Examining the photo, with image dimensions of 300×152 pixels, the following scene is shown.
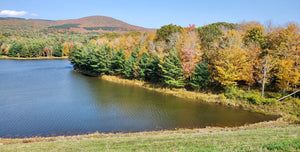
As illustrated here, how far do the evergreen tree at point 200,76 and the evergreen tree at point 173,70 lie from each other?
2.22 metres

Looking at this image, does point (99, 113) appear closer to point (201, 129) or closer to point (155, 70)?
point (201, 129)

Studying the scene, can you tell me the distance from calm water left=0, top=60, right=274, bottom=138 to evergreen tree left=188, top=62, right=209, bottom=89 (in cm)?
396

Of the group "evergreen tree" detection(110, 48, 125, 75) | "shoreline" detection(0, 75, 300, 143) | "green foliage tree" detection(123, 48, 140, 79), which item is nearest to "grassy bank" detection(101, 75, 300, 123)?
"shoreline" detection(0, 75, 300, 143)

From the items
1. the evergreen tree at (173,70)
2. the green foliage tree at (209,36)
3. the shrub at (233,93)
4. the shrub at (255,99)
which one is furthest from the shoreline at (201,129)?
the green foliage tree at (209,36)

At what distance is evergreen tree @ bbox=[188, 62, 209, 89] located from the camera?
30837mm

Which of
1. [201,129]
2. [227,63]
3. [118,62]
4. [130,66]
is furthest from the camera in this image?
[118,62]

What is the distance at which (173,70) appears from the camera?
32969mm

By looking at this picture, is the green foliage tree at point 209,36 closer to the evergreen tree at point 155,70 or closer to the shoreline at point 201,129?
the evergreen tree at point 155,70

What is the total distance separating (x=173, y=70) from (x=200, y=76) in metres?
4.60

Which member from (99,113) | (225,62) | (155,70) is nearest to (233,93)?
(225,62)

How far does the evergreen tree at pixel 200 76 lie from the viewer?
30837 mm

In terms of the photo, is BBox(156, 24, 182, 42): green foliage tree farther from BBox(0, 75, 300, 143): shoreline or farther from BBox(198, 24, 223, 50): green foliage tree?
BBox(0, 75, 300, 143): shoreline

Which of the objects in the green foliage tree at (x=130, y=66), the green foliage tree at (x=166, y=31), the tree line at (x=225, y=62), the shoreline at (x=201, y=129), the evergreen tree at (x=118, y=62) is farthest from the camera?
the green foliage tree at (x=166, y=31)

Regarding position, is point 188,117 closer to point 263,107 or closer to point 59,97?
point 263,107
